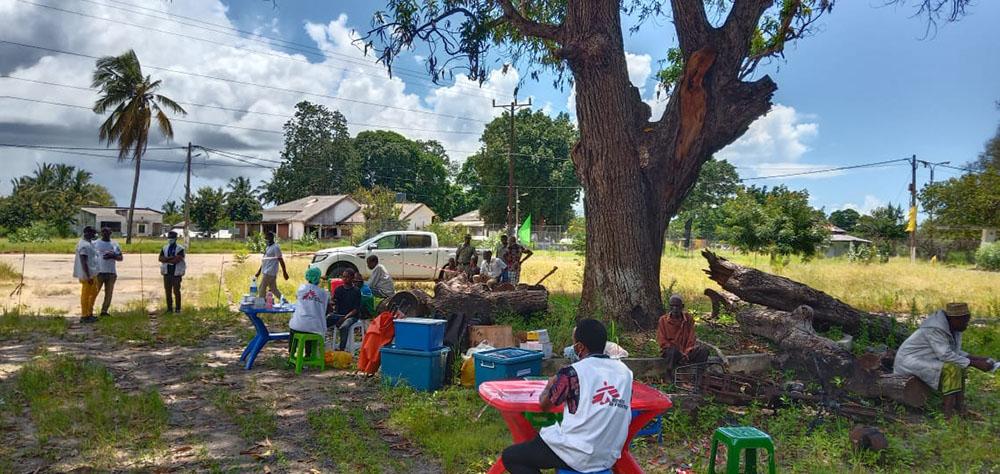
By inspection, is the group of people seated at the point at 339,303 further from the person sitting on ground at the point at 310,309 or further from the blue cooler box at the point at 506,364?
the blue cooler box at the point at 506,364

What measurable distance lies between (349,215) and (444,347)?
50015 millimetres

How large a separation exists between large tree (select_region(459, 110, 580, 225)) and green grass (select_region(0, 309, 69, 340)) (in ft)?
134

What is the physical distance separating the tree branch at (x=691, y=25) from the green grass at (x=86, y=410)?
872 centimetres

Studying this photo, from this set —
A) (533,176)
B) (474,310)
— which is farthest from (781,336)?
(533,176)

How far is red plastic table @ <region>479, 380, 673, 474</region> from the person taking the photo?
12.2 feet

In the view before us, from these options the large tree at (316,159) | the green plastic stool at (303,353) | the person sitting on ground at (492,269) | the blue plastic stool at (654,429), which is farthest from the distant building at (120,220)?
the blue plastic stool at (654,429)

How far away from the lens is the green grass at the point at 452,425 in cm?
525

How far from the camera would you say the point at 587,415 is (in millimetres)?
3332

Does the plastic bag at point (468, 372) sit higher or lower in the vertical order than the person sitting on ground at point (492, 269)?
lower

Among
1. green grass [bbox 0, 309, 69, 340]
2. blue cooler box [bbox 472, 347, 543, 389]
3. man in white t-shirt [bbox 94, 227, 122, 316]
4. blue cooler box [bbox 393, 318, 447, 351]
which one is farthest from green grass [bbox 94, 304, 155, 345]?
blue cooler box [bbox 472, 347, 543, 389]

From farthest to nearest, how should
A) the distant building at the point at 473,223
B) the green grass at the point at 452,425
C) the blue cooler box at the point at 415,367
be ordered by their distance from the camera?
the distant building at the point at 473,223 → the blue cooler box at the point at 415,367 → the green grass at the point at 452,425

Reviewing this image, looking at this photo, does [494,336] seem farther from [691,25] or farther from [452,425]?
[691,25]

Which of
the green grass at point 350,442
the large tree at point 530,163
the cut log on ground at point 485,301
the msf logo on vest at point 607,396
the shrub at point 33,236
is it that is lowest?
the green grass at point 350,442

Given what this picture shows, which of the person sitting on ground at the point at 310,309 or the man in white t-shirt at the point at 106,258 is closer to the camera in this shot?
the person sitting on ground at the point at 310,309
